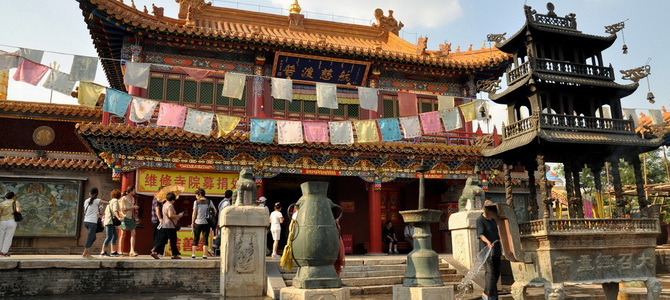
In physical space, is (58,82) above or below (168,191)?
above

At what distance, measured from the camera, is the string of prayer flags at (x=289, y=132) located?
1316 centimetres

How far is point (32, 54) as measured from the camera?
35.1 ft

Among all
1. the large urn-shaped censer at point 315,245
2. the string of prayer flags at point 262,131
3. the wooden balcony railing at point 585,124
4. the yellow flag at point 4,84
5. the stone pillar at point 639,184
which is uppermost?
the yellow flag at point 4,84

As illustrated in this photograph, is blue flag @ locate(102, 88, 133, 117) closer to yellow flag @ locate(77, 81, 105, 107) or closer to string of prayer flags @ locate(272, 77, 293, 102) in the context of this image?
yellow flag @ locate(77, 81, 105, 107)

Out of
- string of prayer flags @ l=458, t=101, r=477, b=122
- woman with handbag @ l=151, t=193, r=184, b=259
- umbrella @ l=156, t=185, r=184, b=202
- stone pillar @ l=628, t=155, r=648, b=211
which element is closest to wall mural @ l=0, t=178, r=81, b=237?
umbrella @ l=156, t=185, r=184, b=202

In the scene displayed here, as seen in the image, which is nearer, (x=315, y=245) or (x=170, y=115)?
(x=315, y=245)

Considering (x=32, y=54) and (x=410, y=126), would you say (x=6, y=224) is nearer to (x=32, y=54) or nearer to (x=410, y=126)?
(x=32, y=54)

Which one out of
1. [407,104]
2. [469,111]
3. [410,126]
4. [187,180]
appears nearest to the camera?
[187,180]

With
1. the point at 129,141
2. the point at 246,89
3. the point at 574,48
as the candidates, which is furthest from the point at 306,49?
the point at 574,48

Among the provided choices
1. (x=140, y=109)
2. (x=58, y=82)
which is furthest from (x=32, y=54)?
(x=140, y=109)

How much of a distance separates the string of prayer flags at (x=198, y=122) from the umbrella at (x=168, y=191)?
1557 mm

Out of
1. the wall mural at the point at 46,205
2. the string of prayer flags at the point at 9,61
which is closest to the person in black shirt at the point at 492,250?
the string of prayer flags at the point at 9,61

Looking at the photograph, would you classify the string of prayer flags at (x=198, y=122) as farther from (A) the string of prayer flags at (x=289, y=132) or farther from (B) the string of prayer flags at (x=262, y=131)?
(A) the string of prayer flags at (x=289, y=132)

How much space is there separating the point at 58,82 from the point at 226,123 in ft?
13.0
